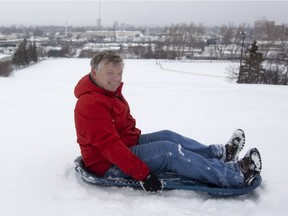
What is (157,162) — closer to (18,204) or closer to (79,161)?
(79,161)

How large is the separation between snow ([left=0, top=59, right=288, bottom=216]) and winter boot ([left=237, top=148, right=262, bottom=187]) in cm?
16

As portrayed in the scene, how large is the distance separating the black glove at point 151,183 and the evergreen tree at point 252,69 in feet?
76.2

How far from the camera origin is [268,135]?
388cm

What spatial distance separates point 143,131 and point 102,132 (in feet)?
6.12

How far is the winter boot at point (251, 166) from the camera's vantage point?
237 cm

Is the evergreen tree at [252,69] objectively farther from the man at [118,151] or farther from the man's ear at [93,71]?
the man's ear at [93,71]

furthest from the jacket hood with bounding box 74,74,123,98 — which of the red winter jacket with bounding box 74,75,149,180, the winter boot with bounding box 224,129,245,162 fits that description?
the winter boot with bounding box 224,129,245,162

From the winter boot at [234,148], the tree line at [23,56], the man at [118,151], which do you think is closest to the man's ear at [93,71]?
the man at [118,151]

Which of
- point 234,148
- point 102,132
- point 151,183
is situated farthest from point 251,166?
point 102,132

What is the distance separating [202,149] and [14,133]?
2319mm

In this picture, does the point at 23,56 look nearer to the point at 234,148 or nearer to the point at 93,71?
the point at 93,71

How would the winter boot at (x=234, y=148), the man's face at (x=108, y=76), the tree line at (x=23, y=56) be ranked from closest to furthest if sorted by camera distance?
the man's face at (x=108, y=76)
the winter boot at (x=234, y=148)
the tree line at (x=23, y=56)

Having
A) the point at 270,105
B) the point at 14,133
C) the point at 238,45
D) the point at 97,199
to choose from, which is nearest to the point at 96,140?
the point at 97,199

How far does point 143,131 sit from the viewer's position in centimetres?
403
